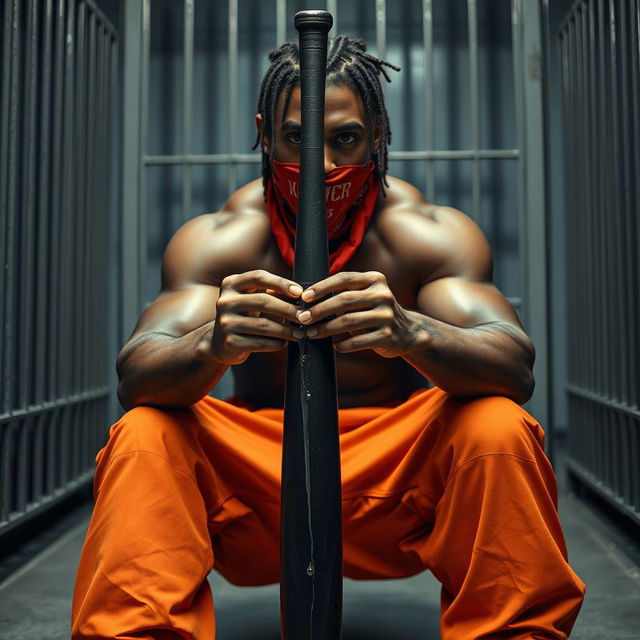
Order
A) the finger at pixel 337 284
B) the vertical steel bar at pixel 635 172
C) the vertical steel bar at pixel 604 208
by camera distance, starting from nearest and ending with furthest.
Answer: the finger at pixel 337 284, the vertical steel bar at pixel 635 172, the vertical steel bar at pixel 604 208

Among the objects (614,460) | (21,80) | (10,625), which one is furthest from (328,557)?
(21,80)

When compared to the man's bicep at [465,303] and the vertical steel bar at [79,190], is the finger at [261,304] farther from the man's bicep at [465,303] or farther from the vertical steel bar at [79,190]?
the vertical steel bar at [79,190]

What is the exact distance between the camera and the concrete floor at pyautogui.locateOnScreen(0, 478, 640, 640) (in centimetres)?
137

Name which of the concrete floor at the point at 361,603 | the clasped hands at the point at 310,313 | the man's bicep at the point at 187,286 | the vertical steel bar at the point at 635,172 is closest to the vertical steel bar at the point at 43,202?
the concrete floor at the point at 361,603

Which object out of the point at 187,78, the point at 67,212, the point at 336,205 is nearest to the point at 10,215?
the point at 67,212

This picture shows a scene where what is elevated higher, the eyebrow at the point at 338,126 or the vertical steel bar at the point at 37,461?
the eyebrow at the point at 338,126

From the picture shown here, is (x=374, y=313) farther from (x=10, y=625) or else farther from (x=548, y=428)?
(x=548, y=428)

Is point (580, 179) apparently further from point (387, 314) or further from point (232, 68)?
point (387, 314)

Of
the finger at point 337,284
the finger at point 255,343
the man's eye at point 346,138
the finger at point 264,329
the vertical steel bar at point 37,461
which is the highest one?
the man's eye at point 346,138

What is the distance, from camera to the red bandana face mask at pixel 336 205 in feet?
4.02

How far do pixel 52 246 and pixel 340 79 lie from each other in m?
1.07

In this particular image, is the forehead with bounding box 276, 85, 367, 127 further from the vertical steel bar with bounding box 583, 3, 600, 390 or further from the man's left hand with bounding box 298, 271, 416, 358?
the vertical steel bar with bounding box 583, 3, 600, 390

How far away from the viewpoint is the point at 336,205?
1.26 m

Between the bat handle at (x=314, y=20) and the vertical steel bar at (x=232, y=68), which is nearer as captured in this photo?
the bat handle at (x=314, y=20)
